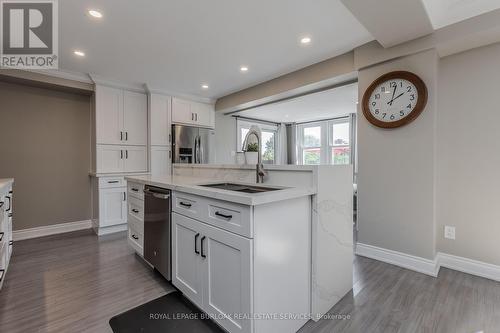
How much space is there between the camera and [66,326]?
60.3 inches

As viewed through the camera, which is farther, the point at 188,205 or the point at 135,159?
the point at 135,159

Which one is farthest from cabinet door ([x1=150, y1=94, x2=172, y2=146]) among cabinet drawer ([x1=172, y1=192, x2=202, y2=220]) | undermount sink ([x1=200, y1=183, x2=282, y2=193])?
cabinet drawer ([x1=172, y1=192, x2=202, y2=220])

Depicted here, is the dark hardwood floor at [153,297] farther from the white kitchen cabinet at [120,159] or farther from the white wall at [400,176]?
the white kitchen cabinet at [120,159]

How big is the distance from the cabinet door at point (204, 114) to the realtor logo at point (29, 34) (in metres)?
2.24

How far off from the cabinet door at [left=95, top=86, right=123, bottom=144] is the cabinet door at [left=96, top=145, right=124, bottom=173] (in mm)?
110

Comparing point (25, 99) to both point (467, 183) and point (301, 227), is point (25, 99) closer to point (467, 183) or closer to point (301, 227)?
point (301, 227)

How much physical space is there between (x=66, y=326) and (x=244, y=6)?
279cm

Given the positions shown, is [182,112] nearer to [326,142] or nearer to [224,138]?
[224,138]

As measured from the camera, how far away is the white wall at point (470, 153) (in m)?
2.16

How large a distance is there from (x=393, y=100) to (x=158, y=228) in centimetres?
270

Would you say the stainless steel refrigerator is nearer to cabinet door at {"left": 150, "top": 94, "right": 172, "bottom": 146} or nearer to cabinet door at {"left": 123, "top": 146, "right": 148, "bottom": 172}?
cabinet door at {"left": 150, "top": 94, "right": 172, "bottom": 146}

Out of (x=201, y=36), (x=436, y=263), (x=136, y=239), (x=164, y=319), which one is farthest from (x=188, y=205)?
(x=436, y=263)

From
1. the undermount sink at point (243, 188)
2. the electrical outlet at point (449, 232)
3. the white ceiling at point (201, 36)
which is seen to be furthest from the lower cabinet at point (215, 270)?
the electrical outlet at point (449, 232)

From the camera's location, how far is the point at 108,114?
3.66 meters
